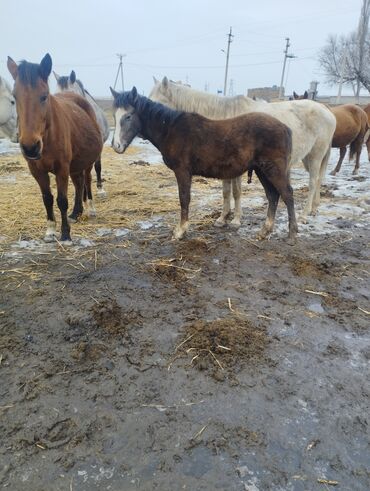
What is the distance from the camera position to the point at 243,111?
5043mm

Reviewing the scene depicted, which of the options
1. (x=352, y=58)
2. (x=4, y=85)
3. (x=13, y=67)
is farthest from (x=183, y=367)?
(x=352, y=58)

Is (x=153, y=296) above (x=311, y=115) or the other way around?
the other way around

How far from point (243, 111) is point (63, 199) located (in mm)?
2993

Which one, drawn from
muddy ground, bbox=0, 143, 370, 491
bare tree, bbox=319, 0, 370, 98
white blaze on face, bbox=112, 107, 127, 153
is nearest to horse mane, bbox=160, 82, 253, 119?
white blaze on face, bbox=112, 107, 127, 153

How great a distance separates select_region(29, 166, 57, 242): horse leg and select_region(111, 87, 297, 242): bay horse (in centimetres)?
100

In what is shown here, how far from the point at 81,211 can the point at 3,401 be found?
3653 mm

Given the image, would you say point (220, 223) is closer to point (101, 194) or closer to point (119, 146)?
point (119, 146)

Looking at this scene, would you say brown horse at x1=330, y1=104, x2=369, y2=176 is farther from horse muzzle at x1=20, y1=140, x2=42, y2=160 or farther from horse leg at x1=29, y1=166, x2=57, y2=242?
horse muzzle at x1=20, y1=140, x2=42, y2=160

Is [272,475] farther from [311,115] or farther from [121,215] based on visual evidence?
[311,115]

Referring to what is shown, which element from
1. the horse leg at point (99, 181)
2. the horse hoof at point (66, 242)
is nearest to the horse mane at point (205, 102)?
the horse leg at point (99, 181)

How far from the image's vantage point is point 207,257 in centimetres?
408

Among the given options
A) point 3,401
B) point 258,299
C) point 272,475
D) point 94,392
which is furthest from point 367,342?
point 3,401

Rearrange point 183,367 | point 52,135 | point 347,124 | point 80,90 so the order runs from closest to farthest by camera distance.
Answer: point 183,367 → point 52,135 → point 80,90 → point 347,124

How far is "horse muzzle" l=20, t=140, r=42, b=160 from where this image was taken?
127 inches
